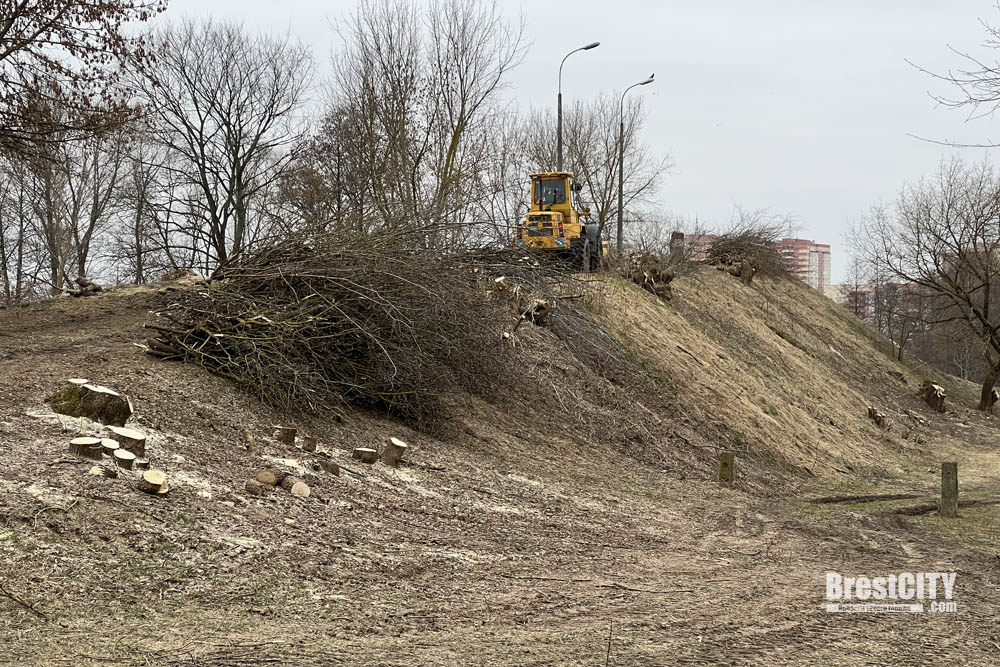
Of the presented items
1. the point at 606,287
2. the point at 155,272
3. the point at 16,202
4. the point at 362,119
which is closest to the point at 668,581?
the point at 606,287

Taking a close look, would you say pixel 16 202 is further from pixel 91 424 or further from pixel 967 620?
pixel 967 620

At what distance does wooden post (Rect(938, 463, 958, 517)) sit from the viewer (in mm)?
→ 10023

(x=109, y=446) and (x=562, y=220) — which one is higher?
(x=562, y=220)

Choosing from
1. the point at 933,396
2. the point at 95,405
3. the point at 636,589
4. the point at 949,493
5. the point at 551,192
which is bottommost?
the point at 636,589

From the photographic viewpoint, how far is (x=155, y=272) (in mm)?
29812

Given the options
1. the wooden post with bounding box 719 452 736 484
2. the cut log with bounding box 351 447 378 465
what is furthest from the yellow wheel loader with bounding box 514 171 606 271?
the cut log with bounding box 351 447 378 465

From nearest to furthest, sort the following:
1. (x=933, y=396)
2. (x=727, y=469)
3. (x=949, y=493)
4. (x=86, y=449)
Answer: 1. (x=86, y=449)
2. (x=949, y=493)
3. (x=727, y=469)
4. (x=933, y=396)

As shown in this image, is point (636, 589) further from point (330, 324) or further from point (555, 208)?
point (555, 208)

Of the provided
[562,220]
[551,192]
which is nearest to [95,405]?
[562,220]

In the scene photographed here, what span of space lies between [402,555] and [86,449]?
2490 mm

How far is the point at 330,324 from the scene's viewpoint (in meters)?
9.13

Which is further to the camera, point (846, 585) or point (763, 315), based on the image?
point (763, 315)

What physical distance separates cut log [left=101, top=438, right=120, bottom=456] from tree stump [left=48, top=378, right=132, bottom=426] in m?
0.83

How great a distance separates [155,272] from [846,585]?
1109 inches
